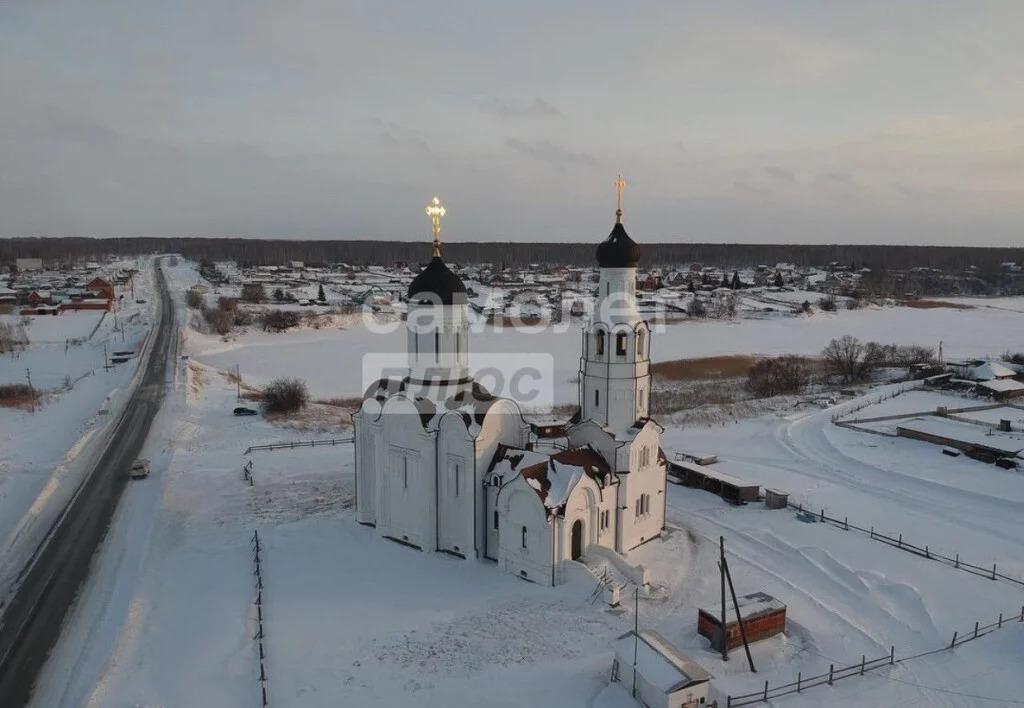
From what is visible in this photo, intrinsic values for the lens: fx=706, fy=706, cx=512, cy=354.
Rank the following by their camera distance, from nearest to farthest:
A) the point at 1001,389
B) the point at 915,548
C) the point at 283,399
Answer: the point at 915,548 < the point at 283,399 < the point at 1001,389

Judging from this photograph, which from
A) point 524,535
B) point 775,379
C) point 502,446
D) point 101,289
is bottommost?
point 524,535

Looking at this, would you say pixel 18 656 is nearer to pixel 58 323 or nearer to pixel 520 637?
pixel 520 637

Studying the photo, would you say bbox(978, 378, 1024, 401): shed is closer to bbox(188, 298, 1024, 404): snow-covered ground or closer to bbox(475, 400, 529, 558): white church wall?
bbox(188, 298, 1024, 404): snow-covered ground

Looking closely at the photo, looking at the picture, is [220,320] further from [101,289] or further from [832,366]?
[832,366]

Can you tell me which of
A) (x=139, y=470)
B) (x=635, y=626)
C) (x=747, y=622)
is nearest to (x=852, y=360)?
(x=747, y=622)

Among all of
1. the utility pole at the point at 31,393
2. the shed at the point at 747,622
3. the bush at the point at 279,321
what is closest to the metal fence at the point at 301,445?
the utility pole at the point at 31,393

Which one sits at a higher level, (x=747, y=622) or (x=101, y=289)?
(x=101, y=289)

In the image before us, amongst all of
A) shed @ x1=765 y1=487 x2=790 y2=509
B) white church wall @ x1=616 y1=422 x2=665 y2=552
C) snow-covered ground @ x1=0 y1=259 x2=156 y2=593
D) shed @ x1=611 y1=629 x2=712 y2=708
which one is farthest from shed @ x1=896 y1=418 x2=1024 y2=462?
snow-covered ground @ x1=0 y1=259 x2=156 y2=593

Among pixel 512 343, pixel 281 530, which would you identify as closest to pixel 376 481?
pixel 281 530

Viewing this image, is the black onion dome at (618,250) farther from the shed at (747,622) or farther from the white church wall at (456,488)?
the shed at (747,622)
